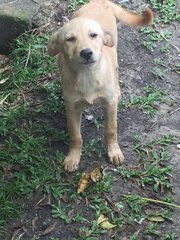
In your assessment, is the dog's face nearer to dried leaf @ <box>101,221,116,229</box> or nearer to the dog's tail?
the dog's tail

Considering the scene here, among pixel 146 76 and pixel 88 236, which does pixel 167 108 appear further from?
pixel 88 236

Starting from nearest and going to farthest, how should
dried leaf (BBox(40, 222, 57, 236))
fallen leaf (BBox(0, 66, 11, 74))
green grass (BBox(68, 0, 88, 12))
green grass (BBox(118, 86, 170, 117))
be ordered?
dried leaf (BBox(40, 222, 57, 236)), green grass (BBox(118, 86, 170, 117)), fallen leaf (BBox(0, 66, 11, 74)), green grass (BBox(68, 0, 88, 12))

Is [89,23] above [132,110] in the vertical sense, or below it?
above

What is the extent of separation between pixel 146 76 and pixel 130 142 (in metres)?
0.94

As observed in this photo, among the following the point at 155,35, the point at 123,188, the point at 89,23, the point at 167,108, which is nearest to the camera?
the point at 89,23

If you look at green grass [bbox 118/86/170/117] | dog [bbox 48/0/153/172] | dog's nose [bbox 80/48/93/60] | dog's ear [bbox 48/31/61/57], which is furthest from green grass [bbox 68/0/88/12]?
dog's nose [bbox 80/48/93/60]

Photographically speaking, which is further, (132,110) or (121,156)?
(132,110)

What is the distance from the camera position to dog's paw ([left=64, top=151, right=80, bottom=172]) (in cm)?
465

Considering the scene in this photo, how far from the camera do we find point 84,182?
4.52 metres

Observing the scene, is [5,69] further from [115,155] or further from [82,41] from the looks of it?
[82,41]

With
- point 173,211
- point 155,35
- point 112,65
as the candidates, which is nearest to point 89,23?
point 112,65

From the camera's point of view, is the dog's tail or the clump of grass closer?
the dog's tail

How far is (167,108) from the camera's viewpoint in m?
5.22

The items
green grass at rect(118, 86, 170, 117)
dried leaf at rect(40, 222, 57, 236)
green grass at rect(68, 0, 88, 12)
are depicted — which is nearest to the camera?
dried leaf at rect(40, 222, 57, 236)
